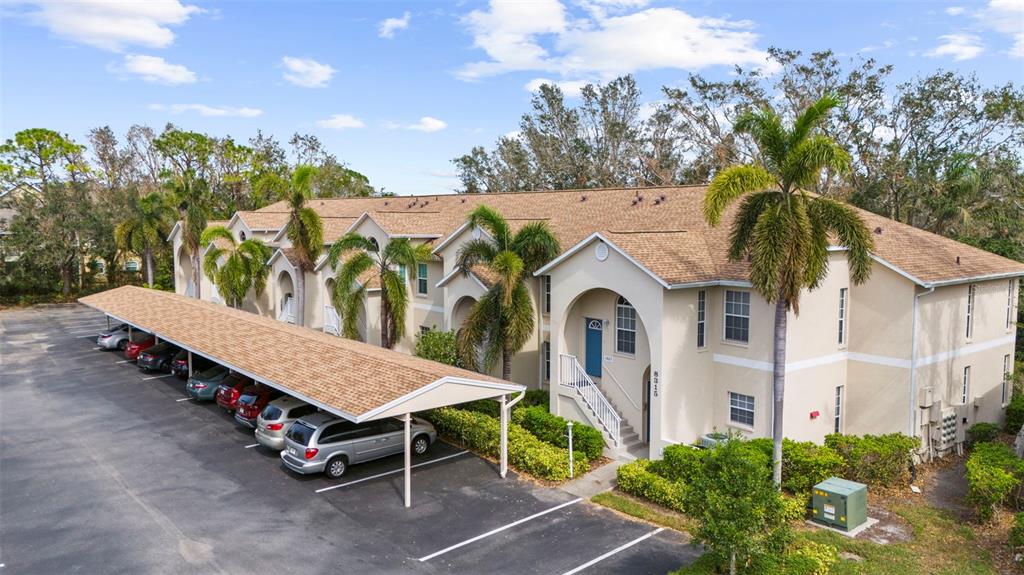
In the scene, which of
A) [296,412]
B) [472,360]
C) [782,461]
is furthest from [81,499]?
[782,461]

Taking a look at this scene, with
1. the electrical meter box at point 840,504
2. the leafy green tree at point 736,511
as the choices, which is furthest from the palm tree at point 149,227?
the leafy green tree at point 736,511

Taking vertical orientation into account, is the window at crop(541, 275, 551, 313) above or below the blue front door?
above

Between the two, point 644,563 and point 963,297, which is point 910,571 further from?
point 963,297

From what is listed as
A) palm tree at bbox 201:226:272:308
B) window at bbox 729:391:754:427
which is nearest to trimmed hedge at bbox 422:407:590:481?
window at bbox 729:391:754:427

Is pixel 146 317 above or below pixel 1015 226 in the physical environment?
below

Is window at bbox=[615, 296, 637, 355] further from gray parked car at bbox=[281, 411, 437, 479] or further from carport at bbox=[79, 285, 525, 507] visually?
gray parked car at bbox=[281, 411, 437, 479]

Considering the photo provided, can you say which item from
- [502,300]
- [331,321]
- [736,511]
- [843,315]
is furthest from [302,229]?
[736,511]

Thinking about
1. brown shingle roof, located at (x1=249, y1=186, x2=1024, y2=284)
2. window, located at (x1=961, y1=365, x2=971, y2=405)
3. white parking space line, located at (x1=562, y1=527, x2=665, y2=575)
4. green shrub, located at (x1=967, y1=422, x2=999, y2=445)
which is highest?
brown shingle roof, located at (x1=249, y1=186, x2=1024, y2=284)
